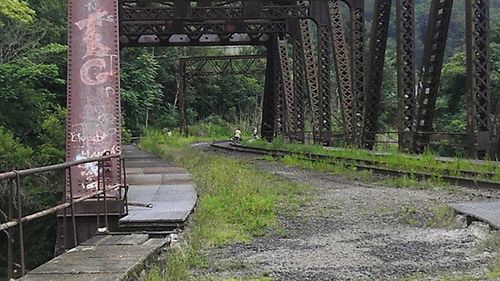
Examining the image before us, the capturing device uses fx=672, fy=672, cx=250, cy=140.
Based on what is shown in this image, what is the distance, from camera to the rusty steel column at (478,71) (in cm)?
1302

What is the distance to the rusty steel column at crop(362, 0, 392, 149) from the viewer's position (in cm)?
1803

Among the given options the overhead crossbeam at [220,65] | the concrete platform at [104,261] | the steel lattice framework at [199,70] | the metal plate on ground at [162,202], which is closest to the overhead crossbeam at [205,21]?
the overhead crossbeam at [220,65]

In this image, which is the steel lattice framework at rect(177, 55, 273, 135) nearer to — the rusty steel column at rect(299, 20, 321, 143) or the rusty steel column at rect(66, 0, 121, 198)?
the rusty steel column at rect(299, 20, 321, 143)

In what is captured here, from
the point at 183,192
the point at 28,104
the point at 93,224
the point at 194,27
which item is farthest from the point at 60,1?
the point at 93,224

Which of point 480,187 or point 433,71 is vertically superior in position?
point 433,71

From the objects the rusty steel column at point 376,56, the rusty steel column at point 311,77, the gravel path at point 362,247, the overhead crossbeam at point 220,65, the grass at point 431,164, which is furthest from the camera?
the overhead crossbeam at point 220,65

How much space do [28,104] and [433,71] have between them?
42.5 feet

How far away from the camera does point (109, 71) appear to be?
297 inches

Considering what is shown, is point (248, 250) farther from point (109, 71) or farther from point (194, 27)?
point (194, 27)

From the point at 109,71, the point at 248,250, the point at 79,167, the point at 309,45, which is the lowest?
the point at 248,250

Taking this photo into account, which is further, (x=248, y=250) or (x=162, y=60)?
(x=162, y=60)

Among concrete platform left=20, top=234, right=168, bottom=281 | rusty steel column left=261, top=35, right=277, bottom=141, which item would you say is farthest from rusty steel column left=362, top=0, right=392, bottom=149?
rusty steel column left=261, top=35, right=277, bottom=141

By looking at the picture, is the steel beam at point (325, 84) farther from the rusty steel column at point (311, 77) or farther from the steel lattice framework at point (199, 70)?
the steel lattice framework at point (199, 70)

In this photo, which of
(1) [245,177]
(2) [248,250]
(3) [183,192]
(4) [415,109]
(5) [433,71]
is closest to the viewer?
(2) [248,250]
